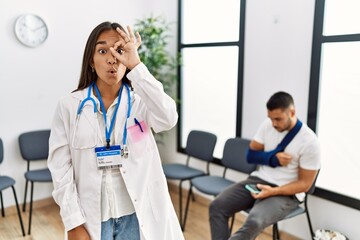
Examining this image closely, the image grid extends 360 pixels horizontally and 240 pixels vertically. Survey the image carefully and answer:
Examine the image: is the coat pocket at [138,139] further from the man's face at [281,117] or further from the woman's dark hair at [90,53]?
the man's face at [281,117]

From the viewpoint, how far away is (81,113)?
4.21ft

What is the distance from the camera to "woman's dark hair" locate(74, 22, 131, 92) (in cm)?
129

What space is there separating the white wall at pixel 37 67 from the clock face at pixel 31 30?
2.1 inches

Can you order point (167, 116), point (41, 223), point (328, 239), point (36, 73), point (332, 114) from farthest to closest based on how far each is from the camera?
point (36, 73), point (41, 223), point (332, 114), point (328, 239), point (167, 116)

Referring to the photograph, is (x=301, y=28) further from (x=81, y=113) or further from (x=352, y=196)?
(x=81, y=113)

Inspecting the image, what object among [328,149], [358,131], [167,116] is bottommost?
[328,149]

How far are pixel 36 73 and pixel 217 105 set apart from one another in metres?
1.97

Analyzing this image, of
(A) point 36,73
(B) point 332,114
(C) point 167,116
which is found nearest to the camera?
(C) point 167,116

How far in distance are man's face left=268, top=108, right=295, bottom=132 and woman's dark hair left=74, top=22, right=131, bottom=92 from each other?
4.49 feet

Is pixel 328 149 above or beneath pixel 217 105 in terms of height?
beneath

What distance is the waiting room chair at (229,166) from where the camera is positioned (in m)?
2.95

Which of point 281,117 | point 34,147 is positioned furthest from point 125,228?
point 34,147

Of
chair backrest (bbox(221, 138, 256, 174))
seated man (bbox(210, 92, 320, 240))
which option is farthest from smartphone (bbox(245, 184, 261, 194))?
chair backrest (bbox(221, 138, 256, 174))

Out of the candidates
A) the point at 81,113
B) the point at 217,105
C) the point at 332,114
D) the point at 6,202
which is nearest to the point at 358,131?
the point at 332,114
